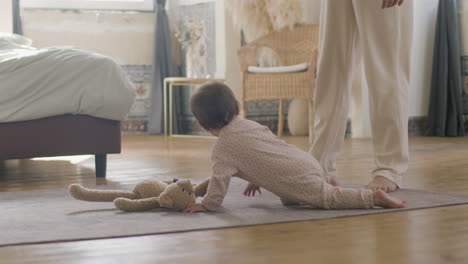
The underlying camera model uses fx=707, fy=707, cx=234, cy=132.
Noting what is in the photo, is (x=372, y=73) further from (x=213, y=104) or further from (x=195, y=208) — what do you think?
(x=195, y=208)

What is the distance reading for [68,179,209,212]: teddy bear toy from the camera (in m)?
2.01

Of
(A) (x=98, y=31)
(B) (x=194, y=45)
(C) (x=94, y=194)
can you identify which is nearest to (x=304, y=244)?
(C) (x=94, y=194)

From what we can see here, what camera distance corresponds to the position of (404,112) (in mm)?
2428

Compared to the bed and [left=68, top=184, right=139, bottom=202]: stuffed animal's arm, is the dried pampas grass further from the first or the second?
[left=68, top=184, right=139, bottom=202]: stuffed animal's arm

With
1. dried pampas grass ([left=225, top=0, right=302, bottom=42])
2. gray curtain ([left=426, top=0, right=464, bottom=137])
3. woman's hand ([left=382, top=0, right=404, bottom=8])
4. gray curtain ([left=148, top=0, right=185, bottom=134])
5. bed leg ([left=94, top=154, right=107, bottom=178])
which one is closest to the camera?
woman's hand ([left=382, top=0, right=404, bottom=8])

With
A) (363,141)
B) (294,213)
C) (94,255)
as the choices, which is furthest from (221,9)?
(94,255)

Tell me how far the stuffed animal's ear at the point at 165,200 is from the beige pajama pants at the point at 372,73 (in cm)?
71

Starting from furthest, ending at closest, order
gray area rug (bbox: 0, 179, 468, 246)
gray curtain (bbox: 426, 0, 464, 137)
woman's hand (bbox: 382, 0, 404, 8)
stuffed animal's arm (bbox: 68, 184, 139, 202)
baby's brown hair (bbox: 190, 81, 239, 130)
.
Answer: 1. gray curtain (bbox: 426, 0, 464, 137)
2. woman's hand (bbox: 382, 0, 404, 8)
3. stuffed animal's arm (bbox: 68, 184, 139, 202)
4. baby's brown hair (bbox: 190, 81, 239, 130)
5. gray area rug (bbox: 0, 179, 468, 246)

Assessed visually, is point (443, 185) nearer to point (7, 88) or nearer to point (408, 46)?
point (408, 46)

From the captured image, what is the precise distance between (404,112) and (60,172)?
175 cm

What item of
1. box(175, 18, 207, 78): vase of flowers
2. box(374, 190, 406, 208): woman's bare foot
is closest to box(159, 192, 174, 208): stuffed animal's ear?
box(374, 190, 406, 208): woman's bare foot

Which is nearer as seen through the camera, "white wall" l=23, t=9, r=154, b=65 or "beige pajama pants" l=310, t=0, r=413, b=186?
"beige pajama pants" l=310, t=0, r=413, b=186

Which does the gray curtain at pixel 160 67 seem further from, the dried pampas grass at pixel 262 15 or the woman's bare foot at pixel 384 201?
the woman's bare foot at pixel 384 201

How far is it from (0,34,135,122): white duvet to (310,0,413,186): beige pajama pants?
1.03 meters
